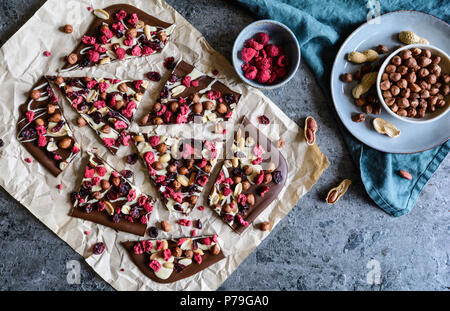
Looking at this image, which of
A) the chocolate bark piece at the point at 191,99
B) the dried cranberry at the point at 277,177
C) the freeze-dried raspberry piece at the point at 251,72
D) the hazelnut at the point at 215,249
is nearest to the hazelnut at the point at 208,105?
the chocolate bark piece at the point at 191,99

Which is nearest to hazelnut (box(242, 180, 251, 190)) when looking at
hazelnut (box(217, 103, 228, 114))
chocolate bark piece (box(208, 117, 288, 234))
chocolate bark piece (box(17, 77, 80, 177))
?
chocolate bark piece (box(208, 117, 288, 234))

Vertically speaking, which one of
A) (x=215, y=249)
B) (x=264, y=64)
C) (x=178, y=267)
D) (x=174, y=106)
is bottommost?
(x=178, y=267)

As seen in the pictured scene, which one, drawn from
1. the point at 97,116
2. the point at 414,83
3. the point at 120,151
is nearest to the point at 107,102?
the point at 97,116

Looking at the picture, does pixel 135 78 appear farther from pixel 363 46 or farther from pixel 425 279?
pixel 425 279

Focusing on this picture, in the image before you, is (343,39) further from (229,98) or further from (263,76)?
(229,98)

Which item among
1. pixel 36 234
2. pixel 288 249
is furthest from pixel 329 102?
pixel 36 234

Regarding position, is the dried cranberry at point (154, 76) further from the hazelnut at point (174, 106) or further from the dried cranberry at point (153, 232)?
the dried cranberry at point (153, 232)


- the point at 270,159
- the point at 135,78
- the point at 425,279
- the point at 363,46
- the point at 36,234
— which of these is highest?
the point at 363,46

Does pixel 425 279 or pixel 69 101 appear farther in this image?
pixel 425 279
